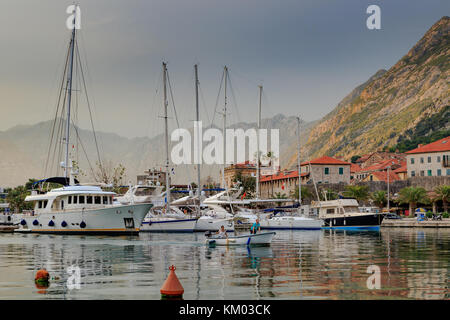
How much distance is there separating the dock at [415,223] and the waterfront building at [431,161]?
114 feet

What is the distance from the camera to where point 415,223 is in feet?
251

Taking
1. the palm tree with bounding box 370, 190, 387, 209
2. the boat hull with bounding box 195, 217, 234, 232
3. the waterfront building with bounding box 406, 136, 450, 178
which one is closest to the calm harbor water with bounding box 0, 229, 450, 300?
the boat hull with bounding box 195, 217, 234, 232

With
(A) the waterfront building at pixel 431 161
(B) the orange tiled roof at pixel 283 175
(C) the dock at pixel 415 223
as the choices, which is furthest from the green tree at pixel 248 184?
(C) the dock at pixel 415 223

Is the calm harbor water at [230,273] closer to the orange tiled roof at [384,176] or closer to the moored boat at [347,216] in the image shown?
the moored boat at [347,216]

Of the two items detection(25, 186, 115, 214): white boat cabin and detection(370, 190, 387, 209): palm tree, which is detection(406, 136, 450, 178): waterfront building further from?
detection(25, 186, 115, 214): white boat cabin

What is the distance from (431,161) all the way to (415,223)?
39274 millimetres

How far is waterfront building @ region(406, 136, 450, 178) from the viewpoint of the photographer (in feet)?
356

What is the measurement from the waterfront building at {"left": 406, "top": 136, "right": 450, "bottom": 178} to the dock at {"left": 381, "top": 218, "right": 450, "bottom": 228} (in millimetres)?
34684
